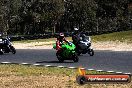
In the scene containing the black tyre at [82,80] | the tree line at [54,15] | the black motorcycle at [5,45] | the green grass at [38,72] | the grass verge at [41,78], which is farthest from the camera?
the tree line at [54,15]

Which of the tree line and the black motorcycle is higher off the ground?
the black motorcycle

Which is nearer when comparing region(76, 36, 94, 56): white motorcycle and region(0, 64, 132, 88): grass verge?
region(0, 64, 132, 88): grass verge

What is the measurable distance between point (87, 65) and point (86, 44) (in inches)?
210

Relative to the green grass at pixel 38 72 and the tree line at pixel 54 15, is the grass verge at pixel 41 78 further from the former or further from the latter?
the tree line at pixel 54 15

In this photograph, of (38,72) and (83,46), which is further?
(83,46)

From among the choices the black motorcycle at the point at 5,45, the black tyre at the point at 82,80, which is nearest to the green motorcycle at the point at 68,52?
the black motorcycle at the point at 5,45

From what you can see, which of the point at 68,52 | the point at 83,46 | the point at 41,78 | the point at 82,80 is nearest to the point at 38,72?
the point at 41,78

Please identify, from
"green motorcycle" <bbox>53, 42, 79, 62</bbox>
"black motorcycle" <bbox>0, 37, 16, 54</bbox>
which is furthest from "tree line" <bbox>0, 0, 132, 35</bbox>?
"green motorcycle" <bbox>53, 42, 79, 62</bbox>

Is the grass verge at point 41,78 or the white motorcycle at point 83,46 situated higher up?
the grass verge at point 41,78

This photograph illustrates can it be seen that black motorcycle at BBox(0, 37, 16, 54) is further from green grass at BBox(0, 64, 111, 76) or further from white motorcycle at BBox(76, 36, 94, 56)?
green grass at BBox(0, 64, 111, 76)

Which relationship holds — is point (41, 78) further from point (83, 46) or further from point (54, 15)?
point (54, 15)

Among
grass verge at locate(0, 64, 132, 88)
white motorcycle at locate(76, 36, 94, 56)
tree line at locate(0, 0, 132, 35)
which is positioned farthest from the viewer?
tree line at locate(0, 0, 132, 35)

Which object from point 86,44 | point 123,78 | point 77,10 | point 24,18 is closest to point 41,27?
point 24,18

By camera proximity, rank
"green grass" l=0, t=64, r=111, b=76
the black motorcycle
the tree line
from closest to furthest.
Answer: "green grass" l=0, t=64, r=111, b=76, the black motorcycle, the tree line
